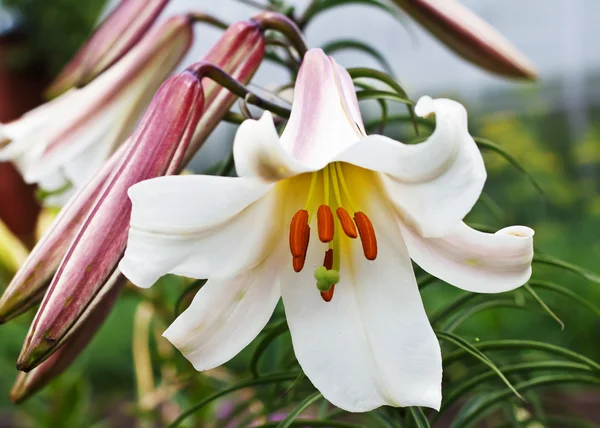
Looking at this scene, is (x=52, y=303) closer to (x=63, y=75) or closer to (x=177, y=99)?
(x=177, y=99)

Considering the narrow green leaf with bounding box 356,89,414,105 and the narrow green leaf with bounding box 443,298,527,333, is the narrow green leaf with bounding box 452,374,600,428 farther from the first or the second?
the narrow green leaf with bounding box 356,89,414,105

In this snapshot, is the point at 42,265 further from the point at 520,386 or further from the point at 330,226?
the point at 520,386

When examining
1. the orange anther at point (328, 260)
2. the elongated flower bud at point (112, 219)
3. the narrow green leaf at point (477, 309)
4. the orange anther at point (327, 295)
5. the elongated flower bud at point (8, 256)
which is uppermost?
the elongated flower bud at point (112, 219)

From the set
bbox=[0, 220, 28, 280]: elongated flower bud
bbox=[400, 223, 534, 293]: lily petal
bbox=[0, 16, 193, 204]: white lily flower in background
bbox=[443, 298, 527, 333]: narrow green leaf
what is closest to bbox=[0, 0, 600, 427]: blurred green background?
bbox=[0, 220, 28, 280]: elongated flower bud

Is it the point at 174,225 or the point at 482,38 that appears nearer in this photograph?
the point at 174,225

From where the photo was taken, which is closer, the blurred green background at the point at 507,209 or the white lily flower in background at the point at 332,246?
the white lily flower in background at the point at 332,246

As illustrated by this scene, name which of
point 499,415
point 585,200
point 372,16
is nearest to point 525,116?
point 585,200

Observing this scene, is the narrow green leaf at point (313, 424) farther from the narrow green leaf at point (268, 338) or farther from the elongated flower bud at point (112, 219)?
the elongated flower bud at point (112, 219)

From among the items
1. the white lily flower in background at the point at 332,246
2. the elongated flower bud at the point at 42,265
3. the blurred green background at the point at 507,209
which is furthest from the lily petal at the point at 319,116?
the blurred green background at the point at 507,209
